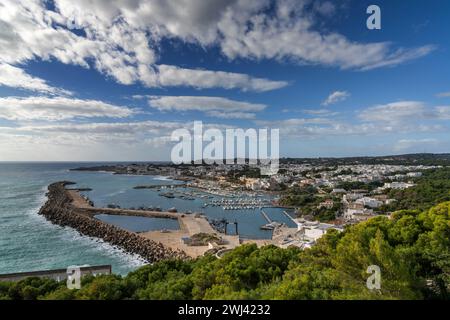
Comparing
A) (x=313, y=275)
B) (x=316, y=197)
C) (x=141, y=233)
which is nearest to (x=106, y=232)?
(x=141, y=233)

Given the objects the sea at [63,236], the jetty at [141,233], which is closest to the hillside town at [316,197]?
the sea at [63,236]

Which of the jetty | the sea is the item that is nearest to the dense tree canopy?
the sea

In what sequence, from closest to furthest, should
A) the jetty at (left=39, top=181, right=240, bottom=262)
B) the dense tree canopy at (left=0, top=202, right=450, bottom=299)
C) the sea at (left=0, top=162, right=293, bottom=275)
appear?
the dense tree canopy at (left=0, top=202, right=450, bottom=299) < the sea at (left=0, top=162, right=293, bottom=275) < the jetty at (left=39, top=181, right=240, bottom=262)

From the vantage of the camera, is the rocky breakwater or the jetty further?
the jetty

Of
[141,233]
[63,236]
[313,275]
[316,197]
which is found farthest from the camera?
[316,197]

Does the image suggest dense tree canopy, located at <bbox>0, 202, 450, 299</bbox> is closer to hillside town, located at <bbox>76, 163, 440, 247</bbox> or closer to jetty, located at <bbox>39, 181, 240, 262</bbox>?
hillside town, located at <bbox>76, 163, 440, 247</bbox>

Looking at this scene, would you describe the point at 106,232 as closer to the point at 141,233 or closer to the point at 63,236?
the point at 141,233

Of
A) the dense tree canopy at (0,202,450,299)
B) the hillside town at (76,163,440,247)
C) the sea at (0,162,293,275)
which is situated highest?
the dense tree canopy at (0,202,450,299)
